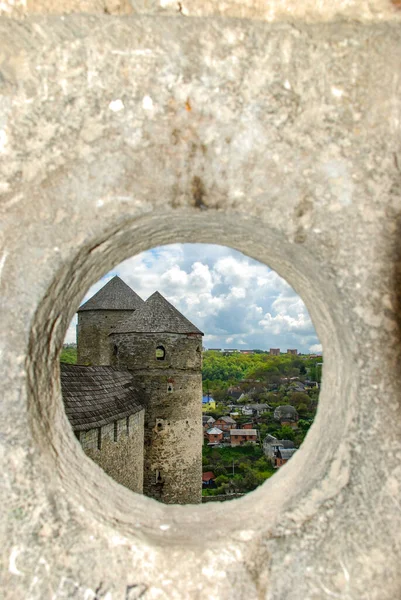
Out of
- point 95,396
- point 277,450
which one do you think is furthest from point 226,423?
point 95,396

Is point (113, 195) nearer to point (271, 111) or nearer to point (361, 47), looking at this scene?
point (271, 111)

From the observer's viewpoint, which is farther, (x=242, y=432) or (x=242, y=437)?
(x=242, y=432)

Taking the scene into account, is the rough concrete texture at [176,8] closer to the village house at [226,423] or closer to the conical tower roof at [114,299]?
the conical tower roof at [114,299]

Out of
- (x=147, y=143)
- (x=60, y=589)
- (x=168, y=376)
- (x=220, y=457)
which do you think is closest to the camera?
(x=60, y=589)

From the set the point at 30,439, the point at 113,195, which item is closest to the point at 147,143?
the point at 113,195

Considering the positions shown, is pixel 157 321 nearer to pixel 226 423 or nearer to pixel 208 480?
pixel 208 480

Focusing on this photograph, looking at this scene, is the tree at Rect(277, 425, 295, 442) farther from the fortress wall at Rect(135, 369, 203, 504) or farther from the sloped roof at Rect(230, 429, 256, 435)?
the fortress wall at Rect(135, 369, 203, 504)
